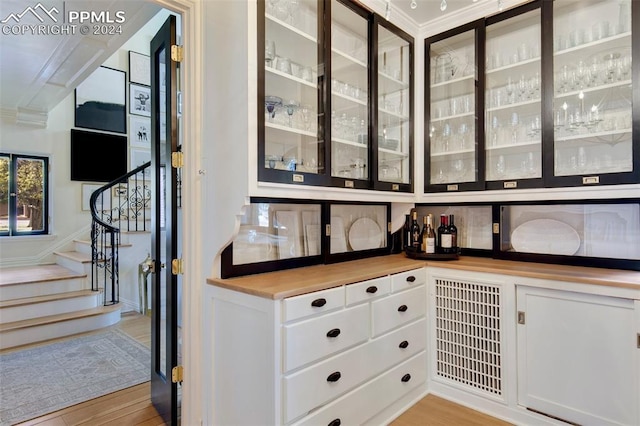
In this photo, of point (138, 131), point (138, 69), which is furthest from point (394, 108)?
point (138, 69)

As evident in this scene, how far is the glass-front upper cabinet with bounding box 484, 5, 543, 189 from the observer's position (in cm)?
245

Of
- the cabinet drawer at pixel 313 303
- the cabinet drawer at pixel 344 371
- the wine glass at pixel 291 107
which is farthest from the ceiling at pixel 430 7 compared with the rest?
the cabinet drawer at pixel 344 371

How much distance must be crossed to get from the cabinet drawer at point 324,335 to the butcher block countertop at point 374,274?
0.16 metres

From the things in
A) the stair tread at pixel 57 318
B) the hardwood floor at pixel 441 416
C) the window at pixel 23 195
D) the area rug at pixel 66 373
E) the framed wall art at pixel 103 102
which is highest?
the framed wall art at pixel 103 102

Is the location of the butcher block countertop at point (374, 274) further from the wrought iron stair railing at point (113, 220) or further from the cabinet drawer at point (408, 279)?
the wrought iron stair railing at point (113, 220)

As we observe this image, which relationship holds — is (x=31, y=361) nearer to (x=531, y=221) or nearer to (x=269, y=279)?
(x=269, y=279)

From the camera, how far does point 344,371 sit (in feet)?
5.99

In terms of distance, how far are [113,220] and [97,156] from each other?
3.57 ft

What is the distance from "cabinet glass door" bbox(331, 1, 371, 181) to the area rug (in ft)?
7.80

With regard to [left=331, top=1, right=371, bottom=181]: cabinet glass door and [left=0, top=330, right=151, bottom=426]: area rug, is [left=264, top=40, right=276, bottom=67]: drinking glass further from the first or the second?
[left=0, top=330, right=151, bottom=426]: area rug

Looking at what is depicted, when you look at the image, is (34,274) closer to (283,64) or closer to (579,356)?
(283,64)

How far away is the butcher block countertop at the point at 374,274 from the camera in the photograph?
1.69 meters

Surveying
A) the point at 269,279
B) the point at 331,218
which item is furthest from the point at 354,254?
the point at 269,279

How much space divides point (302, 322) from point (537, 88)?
227 cm
